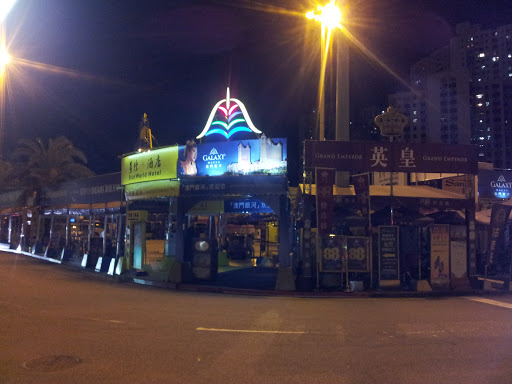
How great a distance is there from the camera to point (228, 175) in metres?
18.3

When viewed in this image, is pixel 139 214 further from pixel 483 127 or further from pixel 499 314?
pixel 483 127

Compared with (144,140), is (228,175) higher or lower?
lower

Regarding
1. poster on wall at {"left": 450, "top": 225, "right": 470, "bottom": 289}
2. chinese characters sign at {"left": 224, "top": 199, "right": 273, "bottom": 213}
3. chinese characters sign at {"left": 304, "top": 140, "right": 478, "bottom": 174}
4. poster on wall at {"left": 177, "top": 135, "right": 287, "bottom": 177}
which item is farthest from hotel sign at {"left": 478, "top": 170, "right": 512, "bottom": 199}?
poster on wall at {"left": 177, "top": 135, "right": 287, "bottom": 177}

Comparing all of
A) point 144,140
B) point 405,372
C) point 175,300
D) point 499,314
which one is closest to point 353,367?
point 405,372

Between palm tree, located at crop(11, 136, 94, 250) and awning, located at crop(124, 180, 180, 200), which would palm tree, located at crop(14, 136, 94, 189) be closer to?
palm tree, located at crop(11, 136, 94, 250)

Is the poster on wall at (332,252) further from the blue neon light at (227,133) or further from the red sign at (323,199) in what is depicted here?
the blue neon light at (227,133)

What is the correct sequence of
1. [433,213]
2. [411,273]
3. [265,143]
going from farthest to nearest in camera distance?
[433,213], [265,143], [411,273]

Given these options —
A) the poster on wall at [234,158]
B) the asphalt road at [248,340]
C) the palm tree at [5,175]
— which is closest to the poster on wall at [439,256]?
the asphalt road at [248,340]

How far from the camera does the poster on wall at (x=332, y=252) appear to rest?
15680 millimetres

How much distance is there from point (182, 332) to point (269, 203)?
9.71 metres

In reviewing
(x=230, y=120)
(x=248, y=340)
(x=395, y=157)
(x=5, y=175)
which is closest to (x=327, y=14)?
(x=230, y=120)

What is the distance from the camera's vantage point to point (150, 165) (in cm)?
2134

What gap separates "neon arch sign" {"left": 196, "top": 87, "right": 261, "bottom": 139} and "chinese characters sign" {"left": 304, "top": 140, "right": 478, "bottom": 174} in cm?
354

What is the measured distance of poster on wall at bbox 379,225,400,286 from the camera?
15711 mm
